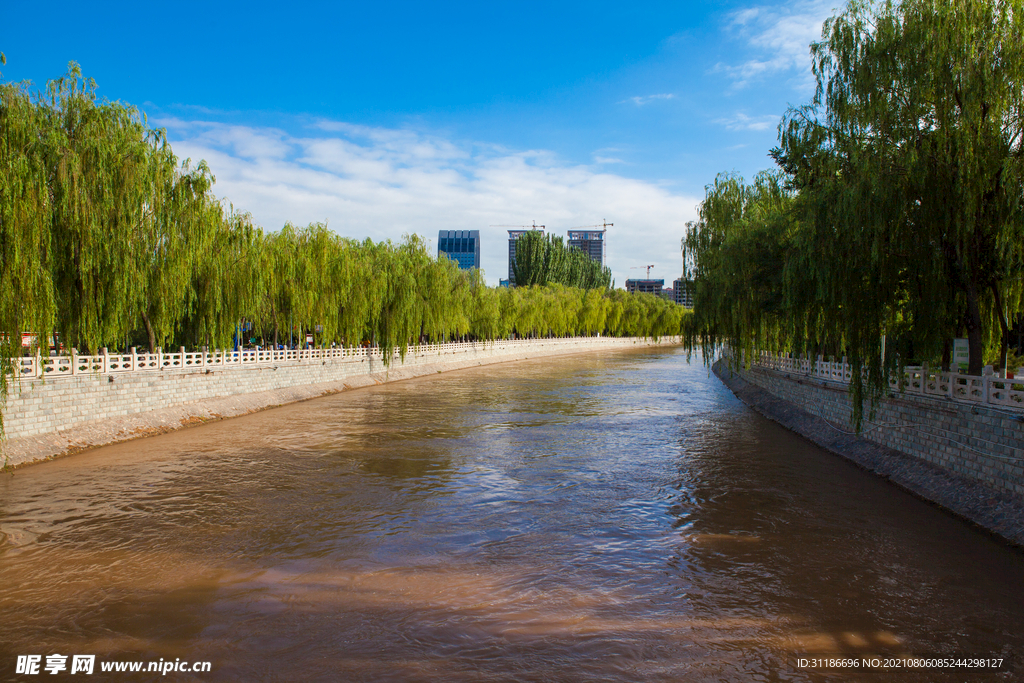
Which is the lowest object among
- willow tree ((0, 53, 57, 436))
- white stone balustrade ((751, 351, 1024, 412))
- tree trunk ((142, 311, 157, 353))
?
white stone balustrade ((751, 351, 1024, 412))

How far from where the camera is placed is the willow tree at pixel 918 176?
1076 centimetres

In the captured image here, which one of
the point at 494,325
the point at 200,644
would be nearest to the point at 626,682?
the point at 200,644

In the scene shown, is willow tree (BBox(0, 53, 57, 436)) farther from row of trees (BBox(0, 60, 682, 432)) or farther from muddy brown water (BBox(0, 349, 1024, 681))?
muddy brown water (BBox(0, 349, 1024, 681))

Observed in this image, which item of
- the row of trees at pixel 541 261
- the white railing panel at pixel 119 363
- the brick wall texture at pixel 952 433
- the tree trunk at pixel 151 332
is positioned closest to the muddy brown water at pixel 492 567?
the brick wall texture at pixel 952 433

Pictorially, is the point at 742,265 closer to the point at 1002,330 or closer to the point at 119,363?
the point at 1002,330

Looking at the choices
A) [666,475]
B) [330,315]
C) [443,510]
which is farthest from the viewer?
[330,315]

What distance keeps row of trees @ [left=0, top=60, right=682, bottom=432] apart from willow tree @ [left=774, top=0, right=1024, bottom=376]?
51.2 ft

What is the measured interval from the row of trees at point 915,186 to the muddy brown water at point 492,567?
3488mm

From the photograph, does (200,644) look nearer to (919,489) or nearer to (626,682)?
(626,682)

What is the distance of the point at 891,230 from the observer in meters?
11.9

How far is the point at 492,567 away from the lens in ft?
28.2

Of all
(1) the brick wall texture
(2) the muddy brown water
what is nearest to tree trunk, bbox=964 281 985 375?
(1) the brick wall texture

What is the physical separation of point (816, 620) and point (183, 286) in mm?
18685

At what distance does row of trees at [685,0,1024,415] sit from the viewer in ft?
35.3
